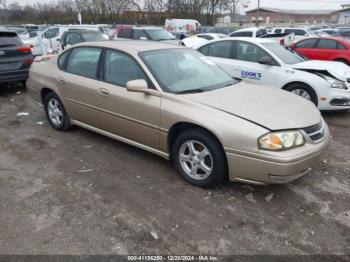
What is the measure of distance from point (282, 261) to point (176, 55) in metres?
2.89

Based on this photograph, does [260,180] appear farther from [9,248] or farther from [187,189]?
[9,248]

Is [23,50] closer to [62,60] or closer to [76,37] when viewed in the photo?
[62,60]

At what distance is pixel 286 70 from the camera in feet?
21.7

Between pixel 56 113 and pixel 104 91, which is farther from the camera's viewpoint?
pixel 56 113

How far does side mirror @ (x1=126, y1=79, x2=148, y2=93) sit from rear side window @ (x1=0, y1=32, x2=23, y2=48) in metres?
5.62

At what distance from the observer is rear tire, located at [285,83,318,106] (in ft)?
21.1

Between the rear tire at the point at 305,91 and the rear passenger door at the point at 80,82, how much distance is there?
4.04m

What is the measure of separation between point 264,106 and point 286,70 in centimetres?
337

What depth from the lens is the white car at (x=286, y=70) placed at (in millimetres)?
6340

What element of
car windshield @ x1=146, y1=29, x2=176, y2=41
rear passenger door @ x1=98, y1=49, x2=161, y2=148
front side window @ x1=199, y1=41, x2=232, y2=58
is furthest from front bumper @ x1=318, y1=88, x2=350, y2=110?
car windshield @ x1=146, y1=29, x2=176, y2=41

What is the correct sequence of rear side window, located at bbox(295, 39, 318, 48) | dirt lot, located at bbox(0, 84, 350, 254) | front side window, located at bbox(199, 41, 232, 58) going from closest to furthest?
dirt lot, located at bbox(0, 84, 350, 254) < front side window, located at bbox(199, 41, 232, 58) < rear side window, located at bbox(295, 39, 318, 48)

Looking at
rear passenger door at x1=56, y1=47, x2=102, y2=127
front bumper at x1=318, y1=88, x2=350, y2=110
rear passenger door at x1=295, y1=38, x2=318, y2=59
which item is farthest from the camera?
rear passenger door at x1=295, y1=38, x2=318, y2=59

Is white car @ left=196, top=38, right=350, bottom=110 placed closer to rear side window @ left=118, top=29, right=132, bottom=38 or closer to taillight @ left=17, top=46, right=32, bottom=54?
taillight @ left=17, top=46, right=32, bottom=54

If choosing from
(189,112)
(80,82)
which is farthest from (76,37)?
(189,112)
